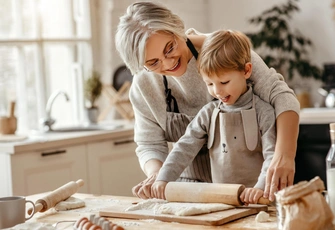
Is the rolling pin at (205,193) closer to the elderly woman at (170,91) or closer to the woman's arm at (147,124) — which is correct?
the elderly woman at (170,91)

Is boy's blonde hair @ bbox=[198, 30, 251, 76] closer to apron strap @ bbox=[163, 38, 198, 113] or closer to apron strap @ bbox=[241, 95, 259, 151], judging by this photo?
apron strap @ bbox=[241, 95, 259, 151]

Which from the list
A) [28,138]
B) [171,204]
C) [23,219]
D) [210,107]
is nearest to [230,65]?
[210,107]

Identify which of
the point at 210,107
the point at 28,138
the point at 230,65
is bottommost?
the point at 28,138

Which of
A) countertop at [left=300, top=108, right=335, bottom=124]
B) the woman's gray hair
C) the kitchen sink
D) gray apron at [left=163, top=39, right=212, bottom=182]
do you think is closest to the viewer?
the woman's gray hair

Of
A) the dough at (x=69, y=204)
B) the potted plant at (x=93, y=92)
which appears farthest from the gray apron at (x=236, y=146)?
the potted plant at (x=93, y=92)

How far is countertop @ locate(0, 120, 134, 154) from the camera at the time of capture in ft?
11.4

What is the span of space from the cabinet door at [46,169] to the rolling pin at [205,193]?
1720 millimetres

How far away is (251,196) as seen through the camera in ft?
5.97

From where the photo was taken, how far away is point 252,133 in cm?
202

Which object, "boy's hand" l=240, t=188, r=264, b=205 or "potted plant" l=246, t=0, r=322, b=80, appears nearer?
"boy's hand" l=240, t=188, r=264, b=205

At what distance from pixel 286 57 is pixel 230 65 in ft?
11.0

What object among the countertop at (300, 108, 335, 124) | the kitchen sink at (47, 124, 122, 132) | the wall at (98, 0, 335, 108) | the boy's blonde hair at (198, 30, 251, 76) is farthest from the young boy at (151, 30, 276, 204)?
the wall at (98, 0, 335, 108)

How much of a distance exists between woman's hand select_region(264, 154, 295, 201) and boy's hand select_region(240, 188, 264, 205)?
0.02 meters

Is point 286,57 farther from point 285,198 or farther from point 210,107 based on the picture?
point 285,198
